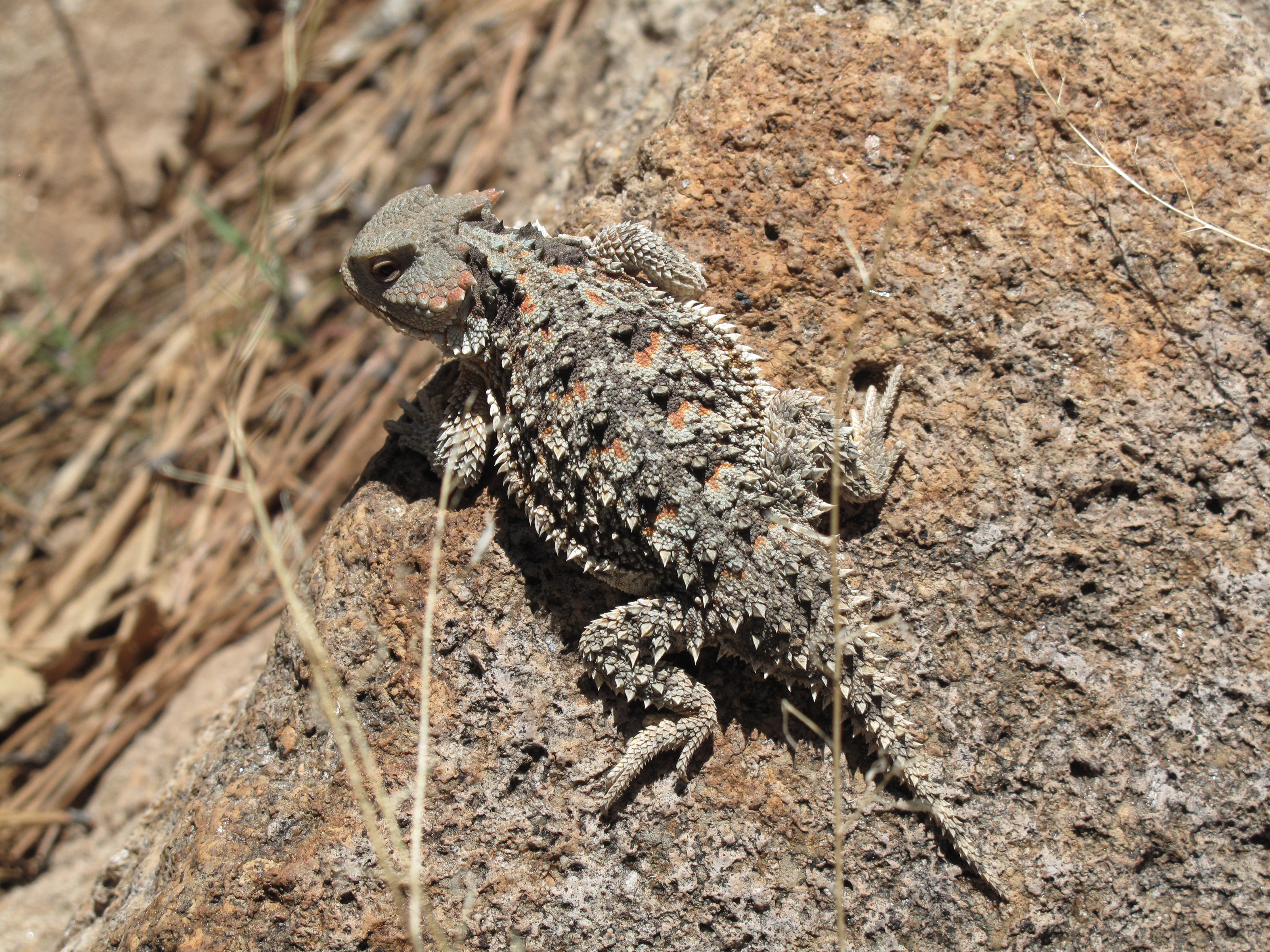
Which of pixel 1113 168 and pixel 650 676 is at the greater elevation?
pixel 1113 168

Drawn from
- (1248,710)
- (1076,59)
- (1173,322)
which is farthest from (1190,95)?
(1248,710)

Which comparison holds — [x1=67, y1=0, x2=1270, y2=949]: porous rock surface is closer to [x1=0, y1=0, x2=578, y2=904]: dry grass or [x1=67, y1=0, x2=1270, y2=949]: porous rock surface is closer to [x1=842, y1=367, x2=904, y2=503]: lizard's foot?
[x1=842, y1=367, x2=904, y2=503]: lizard's foot

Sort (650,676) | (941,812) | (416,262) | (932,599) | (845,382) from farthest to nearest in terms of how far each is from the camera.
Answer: (416,262) → (845,382) → (932,599) → (650,676) → (941,812)

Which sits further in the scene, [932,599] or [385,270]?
[385,270]

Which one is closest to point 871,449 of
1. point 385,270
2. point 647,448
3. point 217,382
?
point 647,448

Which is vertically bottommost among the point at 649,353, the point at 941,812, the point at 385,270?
the point at 941,812

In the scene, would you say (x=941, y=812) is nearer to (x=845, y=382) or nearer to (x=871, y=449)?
(x=871, y=449)

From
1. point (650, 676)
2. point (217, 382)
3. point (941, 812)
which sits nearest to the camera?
point (941, 812)
